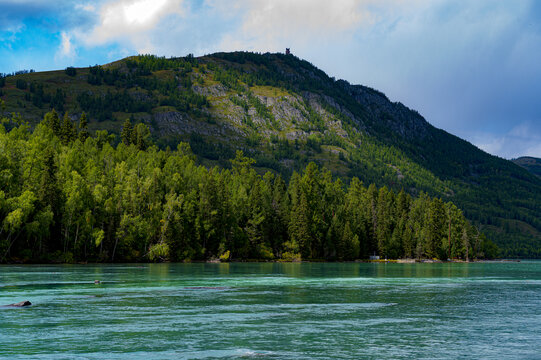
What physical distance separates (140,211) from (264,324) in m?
113

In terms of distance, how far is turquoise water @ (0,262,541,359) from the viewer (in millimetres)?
27922

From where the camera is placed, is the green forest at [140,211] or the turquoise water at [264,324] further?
the green forest at [140,211]

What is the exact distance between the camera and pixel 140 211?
144 metres

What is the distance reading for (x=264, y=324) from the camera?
36.1m

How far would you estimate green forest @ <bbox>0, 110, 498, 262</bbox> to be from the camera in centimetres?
12156

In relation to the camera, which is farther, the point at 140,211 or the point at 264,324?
the point at 140,211

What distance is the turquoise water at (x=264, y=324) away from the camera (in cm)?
2792

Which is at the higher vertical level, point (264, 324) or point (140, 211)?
point (140, 211)

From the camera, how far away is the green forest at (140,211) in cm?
12156

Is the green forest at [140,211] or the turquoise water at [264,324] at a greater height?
the green forest at [140,211]

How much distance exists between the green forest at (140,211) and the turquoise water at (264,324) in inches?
2677

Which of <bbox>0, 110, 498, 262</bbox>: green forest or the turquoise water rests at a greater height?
<bbox>0, 110, 498, 262</bbox>: green forest

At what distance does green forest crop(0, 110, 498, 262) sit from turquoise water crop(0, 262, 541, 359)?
223 feet

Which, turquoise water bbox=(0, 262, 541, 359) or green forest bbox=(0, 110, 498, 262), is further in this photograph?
green forest bbox=(0, 110, 498, 262)
